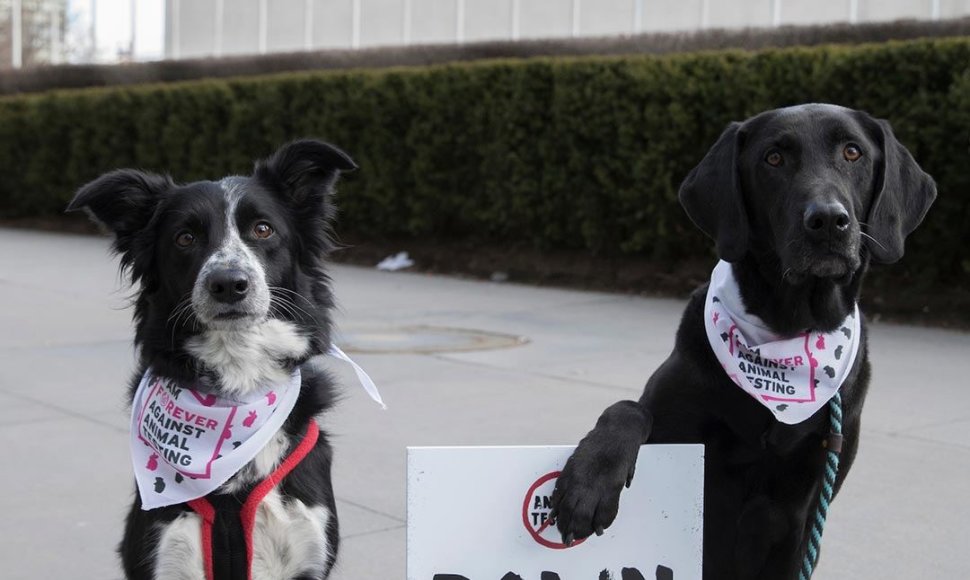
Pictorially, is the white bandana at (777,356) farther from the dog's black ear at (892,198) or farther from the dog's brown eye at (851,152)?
the dog's brown eye at (851,152)

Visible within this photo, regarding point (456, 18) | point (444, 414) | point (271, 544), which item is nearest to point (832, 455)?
point (271, 544)

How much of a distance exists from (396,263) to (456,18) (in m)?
4.26

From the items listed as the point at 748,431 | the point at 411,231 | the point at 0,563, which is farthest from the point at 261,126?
the point at 748,431

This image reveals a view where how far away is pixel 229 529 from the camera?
326 cm

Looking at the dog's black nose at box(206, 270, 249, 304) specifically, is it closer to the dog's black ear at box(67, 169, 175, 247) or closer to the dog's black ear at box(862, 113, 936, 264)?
the dog's black ear at box(67, 169, 175, 247)

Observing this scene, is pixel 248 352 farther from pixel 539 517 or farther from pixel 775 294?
pixel 775 294

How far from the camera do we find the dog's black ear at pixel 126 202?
3410 mm

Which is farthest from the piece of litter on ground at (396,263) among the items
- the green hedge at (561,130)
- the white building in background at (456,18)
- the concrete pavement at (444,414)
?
the white building in background at (456,18)

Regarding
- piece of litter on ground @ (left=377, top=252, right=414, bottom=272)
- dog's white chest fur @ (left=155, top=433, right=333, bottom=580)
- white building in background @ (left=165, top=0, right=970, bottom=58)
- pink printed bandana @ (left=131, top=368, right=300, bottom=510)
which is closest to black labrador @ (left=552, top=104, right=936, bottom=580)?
dog's white chest fur @ (left=155, top=433, right=333, bottom=580)

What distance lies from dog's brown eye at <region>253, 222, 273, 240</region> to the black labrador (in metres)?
1.12

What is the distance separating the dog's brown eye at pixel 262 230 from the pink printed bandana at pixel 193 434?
432 mm

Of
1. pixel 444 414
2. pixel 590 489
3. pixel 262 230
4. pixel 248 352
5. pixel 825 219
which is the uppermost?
pixel 825 219

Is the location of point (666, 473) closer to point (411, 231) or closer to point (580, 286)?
point (580, 286)

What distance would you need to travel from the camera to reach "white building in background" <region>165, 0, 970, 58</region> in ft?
40.0
